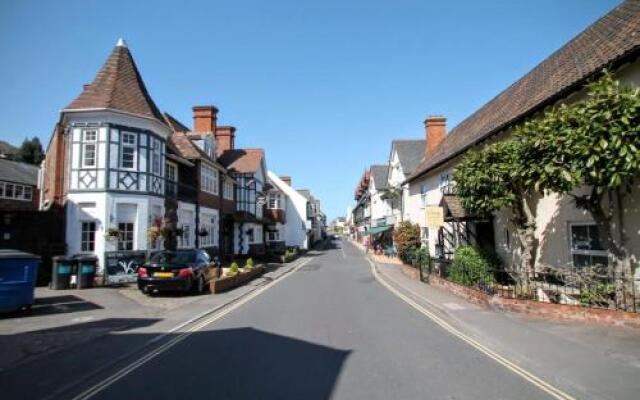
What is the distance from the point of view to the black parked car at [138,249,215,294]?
1410 cm

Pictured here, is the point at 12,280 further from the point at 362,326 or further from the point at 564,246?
the point at 564,246

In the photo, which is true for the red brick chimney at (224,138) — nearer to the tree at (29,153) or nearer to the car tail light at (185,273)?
the car tail light at (185,273)

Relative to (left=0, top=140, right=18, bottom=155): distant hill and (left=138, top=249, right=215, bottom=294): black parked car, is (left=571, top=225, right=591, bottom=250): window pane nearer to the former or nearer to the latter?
(left=138, top=249, right=215, bottom=294): black parked car

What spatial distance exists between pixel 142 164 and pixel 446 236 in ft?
50.9

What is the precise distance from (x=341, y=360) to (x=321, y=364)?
396mm

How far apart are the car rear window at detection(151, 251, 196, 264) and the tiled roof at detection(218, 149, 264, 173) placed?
71.1 feet

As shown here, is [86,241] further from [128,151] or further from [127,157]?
[128,151]

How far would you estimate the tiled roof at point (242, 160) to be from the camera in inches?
1488

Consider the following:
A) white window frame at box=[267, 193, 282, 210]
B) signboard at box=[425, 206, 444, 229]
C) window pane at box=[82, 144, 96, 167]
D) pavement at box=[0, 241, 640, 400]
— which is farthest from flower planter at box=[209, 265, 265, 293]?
white window frame at box=[267, 193, 282, 210]

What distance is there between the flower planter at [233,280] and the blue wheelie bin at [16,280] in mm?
6017

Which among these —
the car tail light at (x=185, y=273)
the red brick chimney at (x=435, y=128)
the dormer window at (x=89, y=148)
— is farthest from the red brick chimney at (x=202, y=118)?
the car tail light at (x=185, y=273)

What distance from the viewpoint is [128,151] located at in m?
18.9

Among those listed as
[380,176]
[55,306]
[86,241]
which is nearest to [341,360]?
[55,306]

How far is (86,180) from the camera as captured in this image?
18.1m
